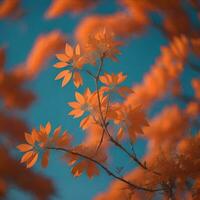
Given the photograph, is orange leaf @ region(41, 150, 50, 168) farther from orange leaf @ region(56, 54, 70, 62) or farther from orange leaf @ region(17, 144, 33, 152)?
orange leaf @ region(56, 54, 70, 62)

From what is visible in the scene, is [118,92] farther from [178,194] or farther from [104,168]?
[178,194]

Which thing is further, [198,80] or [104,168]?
[198,80]

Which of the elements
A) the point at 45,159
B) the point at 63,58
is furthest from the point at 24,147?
the point at 63,58

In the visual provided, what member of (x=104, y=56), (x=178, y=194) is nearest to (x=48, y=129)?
(x=104, y=56)

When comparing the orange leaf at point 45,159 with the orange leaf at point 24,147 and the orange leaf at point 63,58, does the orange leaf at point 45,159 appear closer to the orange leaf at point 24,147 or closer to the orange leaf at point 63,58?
the orange leaf at point 24,147

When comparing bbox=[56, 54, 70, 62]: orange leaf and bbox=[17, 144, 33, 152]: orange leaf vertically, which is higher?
A: bbox=[56, 54, 70, 62]: orange leaf

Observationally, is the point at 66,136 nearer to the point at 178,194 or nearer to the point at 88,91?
the point at 88,91


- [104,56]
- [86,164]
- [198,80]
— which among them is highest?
[198,80]

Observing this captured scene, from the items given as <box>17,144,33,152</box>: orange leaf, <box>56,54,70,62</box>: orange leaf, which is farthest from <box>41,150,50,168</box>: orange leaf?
<box>56,54,70,62</box>: orange leaf

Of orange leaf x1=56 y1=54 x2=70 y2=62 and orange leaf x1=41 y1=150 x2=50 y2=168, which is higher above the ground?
orange leaf x1=56 y1=54 x2=70 y2=62

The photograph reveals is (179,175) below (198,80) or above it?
below

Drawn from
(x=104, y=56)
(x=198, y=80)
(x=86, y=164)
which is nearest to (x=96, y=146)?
(x=86, y=164)
